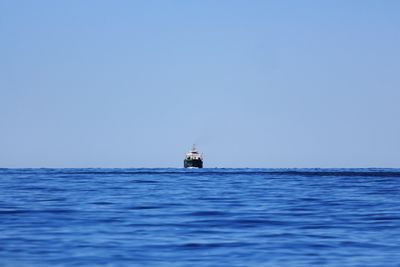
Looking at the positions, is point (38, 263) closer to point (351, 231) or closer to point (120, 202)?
point (351, 231)

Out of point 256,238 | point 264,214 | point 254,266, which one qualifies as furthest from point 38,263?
point 264,214

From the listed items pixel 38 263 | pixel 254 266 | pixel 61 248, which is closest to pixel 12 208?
pixel 61 248

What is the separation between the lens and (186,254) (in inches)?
997

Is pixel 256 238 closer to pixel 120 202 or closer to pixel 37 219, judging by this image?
pixel 37 219

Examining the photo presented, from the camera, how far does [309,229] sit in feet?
107

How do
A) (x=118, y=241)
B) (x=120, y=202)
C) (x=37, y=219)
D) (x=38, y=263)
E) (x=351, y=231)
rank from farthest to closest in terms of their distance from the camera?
1. (x=120, y=202)
2. (x=37, y=219)
3. (x=351, y=231)
4. (x=118, y=241)
5. (x=38, y=263)

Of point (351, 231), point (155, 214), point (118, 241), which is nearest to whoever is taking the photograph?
point (118, 241)

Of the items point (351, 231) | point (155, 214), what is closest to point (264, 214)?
point (155, 214)

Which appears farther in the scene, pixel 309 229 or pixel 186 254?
pixel 309 229

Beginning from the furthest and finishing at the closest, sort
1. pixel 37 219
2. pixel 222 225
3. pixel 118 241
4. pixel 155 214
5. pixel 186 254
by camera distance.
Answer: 1. pixel 155 214
2. pixel 37 219
3. pixel 222 225
4. pixel 118 241
5. pixel 186 254

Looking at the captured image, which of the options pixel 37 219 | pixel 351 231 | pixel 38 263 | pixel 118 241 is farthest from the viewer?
pixel 37 219

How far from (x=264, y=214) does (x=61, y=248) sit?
1672 centimetres

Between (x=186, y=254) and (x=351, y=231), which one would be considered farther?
(x=351, y=231)

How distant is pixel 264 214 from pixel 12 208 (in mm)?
15311
